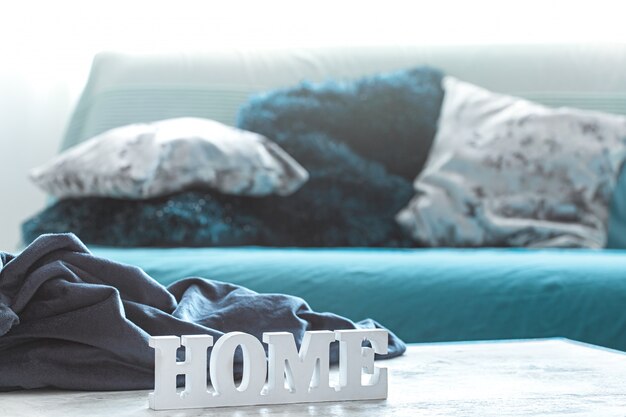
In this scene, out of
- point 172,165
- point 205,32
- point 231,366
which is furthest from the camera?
point 205,32

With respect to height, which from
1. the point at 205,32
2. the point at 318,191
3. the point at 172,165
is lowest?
the point at 318,191

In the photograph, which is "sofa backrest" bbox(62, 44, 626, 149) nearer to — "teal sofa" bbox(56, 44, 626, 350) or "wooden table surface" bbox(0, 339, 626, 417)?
"teal sofa" bbox(56, 44, 626, 350)

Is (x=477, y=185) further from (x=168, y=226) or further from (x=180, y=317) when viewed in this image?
(x=180, y=317)

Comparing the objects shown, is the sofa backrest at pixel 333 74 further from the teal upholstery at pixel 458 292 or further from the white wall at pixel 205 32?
the teal upholstery at pixel 458 292

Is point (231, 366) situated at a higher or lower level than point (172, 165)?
higher

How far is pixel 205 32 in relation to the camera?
3135mm

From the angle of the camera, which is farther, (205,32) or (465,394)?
(205,32)

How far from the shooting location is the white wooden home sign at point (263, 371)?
753 millimetres

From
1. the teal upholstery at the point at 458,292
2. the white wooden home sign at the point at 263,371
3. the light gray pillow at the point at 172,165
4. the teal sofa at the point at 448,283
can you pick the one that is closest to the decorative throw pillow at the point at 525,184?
the teal sofa at the point at 448,283

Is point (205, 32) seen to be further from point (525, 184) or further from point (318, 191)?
point (525, 184)

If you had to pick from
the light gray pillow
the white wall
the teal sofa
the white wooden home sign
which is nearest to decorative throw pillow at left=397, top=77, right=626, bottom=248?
the teal sofa

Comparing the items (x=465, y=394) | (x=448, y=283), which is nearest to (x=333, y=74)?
(x=448, y=283)

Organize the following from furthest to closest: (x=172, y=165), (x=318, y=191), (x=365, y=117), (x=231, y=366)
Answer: (x=365, y=117) < (x=318, y=191) < (x=172, y=165) < (x=231, y=366)

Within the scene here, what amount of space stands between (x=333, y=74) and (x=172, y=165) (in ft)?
2.26
